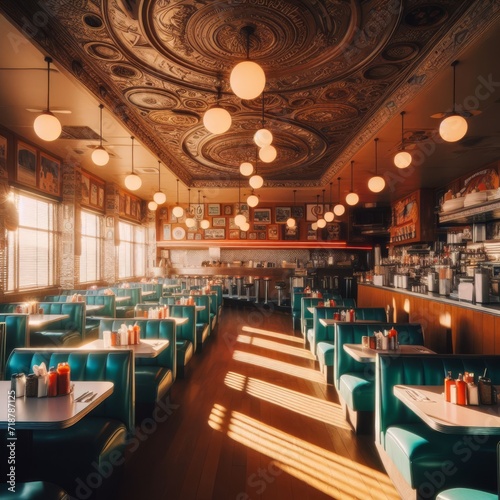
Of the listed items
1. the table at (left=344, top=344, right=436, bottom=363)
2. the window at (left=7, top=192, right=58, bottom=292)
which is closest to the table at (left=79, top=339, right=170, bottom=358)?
the table at (left=344, top=344, right=436, bottom=363)

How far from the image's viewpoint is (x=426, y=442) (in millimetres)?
2516

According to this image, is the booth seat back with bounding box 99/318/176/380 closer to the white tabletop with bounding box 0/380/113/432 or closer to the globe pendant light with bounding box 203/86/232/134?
the white tabletop with bounding box 0/380/113/432

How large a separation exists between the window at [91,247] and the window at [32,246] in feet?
3.94

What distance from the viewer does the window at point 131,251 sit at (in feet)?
40.9

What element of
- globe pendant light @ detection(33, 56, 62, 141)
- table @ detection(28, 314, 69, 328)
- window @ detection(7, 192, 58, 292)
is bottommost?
table @ detection(28, 314, 69, 328)

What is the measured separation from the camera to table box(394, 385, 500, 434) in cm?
205

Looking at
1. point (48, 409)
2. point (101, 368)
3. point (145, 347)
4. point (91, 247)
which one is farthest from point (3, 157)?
point (48, 409)

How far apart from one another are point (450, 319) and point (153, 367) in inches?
150

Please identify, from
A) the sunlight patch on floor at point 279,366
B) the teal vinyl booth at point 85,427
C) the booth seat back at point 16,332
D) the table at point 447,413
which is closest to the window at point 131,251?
the sunlight patch on floor at point 279,366

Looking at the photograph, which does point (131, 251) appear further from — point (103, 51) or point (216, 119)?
point (216, 119)

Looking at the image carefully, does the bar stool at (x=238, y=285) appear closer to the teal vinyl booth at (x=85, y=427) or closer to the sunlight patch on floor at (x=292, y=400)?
the sunlight patch on floor at (x=292, y=400)

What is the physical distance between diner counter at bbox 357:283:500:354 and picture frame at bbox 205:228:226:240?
846cm

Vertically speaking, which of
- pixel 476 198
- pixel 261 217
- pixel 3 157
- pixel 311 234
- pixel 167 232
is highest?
pixel 3 157

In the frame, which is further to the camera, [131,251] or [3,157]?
[131,251]
